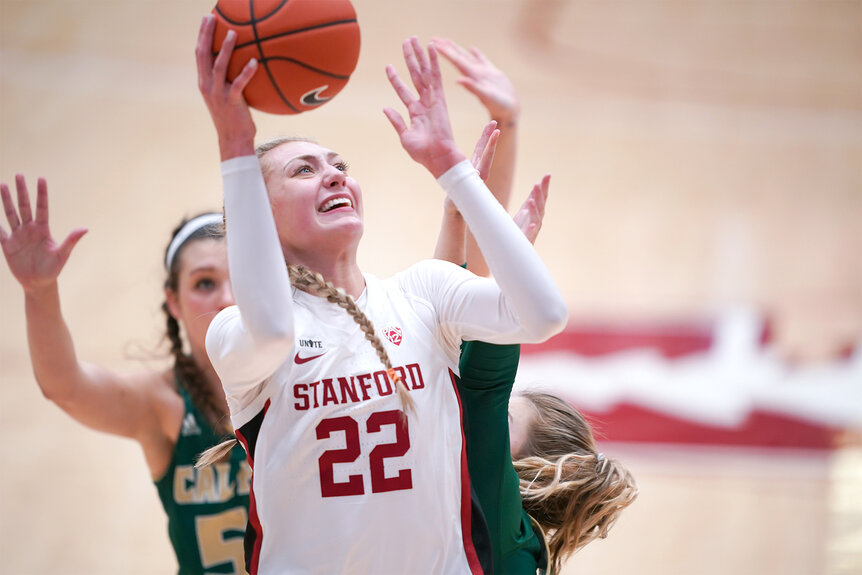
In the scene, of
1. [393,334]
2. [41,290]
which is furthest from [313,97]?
[41,290]

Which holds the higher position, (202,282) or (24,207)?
(24,207)

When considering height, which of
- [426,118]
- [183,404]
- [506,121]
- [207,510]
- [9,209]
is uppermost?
[506,121]

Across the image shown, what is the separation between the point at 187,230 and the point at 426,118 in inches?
63.5

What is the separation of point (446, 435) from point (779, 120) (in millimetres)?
6763

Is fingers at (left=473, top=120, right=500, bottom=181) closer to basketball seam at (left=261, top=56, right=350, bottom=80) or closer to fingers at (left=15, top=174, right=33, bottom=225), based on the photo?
basketball seam at (left=261, top=56, right=350, bottom=80)

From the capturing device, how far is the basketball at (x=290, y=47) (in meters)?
1.72

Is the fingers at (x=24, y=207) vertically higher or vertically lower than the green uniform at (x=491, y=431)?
higher

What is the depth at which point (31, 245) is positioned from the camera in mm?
2420

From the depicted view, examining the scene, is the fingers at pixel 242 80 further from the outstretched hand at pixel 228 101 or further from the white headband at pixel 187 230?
the white headband at pixel 187 230

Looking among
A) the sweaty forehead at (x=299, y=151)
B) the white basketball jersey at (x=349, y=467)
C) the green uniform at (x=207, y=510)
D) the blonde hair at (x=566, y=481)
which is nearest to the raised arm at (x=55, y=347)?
the green uniform at (x=207, y=510)

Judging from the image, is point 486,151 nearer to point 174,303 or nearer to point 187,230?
point 187,230

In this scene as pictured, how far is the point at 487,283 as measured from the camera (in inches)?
70.6

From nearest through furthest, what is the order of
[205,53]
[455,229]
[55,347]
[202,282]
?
[205,53] → [455,229] → [55,347] → [202,282]

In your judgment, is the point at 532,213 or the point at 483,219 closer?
the point at 483,219
